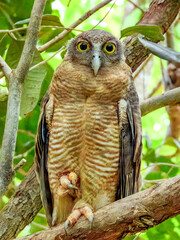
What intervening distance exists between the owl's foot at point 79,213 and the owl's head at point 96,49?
1.01m

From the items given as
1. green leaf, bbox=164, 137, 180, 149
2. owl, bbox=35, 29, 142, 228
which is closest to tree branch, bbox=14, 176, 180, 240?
owl, bbox=35, 29, 142, 228

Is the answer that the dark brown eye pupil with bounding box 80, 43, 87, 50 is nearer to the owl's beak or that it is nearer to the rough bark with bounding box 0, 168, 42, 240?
the owl's beak

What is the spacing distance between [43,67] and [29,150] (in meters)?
1.08

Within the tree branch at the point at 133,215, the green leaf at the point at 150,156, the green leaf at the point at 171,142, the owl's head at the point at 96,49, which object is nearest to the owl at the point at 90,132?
the owl's head at the point at 96,49

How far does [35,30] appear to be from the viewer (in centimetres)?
293

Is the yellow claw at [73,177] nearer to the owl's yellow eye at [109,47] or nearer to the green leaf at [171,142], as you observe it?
the owl's yellow eye at [109,47]

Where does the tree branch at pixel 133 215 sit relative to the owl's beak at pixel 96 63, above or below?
below

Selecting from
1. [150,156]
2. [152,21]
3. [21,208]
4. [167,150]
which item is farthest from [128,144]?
[167,150]

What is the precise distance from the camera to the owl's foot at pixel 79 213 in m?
2.95

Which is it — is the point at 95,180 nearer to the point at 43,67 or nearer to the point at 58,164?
the point at 58,164

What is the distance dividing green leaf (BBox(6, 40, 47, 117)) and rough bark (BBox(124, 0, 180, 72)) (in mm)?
866

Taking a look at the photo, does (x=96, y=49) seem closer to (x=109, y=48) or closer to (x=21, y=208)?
(x=109, y=48)

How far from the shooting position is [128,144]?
3.40 metres

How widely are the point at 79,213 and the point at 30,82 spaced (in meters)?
1.10
